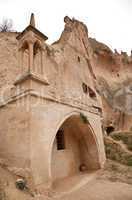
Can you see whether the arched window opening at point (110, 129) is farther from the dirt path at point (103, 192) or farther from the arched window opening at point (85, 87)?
the dirt path at point (103, 192)

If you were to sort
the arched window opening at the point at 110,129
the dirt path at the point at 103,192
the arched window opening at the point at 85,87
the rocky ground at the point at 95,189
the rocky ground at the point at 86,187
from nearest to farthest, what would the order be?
the rocky ground at the point at 95,189, the rocky ground at the point at 86,187, the dirt path at the point at 103,192, the arched window opening at the point at 85,87, the arched window opening at the point at 110,129

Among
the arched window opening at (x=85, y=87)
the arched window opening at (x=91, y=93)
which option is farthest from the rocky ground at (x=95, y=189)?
the arched window opening at (x=91, y=93)

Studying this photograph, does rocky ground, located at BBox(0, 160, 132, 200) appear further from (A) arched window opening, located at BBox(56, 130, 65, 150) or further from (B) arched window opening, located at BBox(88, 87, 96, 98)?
(B) arched window opening, located at BBox(88, 87, 96, 98)

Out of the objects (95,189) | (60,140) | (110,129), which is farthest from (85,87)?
(95,189)

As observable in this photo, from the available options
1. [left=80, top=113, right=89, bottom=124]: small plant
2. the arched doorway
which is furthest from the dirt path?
[left=80, top=113, right=89, bottom=124]: small plant

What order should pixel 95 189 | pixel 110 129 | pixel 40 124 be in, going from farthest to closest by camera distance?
pixel 110 129
pixel 95 189
pixel 40 124

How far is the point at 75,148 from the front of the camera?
8.80 m

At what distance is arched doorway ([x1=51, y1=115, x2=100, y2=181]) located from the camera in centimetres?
768

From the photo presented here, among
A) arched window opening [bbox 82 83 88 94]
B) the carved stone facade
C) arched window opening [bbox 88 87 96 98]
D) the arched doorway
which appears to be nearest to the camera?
the carved stone facade

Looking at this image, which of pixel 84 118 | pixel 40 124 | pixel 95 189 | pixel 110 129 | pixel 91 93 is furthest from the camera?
pixel 110 129

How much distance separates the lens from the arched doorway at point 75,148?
7.68 m

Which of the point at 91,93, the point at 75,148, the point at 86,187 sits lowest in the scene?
the point at 86,187

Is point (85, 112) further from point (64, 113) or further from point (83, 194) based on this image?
point (83, 194)

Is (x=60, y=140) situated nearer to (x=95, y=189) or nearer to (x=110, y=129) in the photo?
(x=95, y=189)
